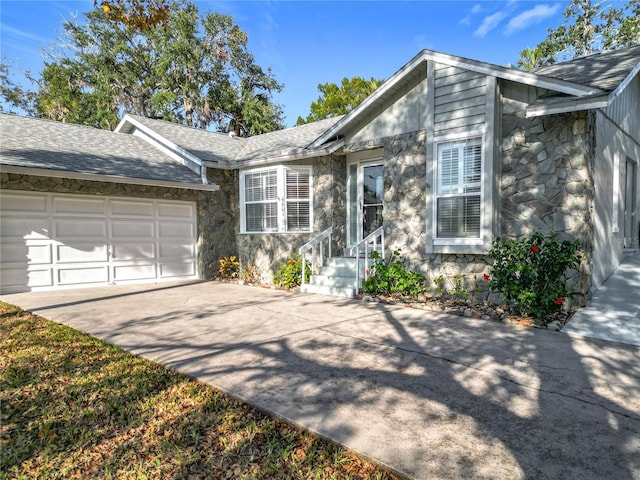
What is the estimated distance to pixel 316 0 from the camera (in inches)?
403

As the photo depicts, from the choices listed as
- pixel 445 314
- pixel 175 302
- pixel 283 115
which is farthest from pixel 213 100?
pixel 445 314

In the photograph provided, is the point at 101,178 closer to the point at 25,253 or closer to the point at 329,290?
the point at 25,253

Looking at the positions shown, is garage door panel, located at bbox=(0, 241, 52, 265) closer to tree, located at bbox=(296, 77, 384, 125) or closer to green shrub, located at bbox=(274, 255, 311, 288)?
green shrub, located at bbox=(274, 255, 311, 288)

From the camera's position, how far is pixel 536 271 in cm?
571

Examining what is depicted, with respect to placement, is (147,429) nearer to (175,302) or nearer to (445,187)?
(175,302)

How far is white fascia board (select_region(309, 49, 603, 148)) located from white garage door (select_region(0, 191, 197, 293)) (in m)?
5.05

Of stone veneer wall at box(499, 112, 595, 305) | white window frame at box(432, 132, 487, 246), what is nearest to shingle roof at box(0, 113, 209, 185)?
white window frame at box(432, 132, 487, 246)

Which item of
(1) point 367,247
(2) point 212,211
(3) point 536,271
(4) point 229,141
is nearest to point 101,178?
(2) point 212,211

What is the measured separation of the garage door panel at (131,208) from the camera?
991 centimetres

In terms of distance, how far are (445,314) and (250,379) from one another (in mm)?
3844

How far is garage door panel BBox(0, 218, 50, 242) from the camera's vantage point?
27.7 feet

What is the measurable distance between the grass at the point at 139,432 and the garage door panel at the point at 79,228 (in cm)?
603

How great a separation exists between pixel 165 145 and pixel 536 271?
10.7 meters

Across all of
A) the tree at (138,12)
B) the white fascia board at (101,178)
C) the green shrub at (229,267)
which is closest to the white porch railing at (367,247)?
the green shrub at (229,267)
